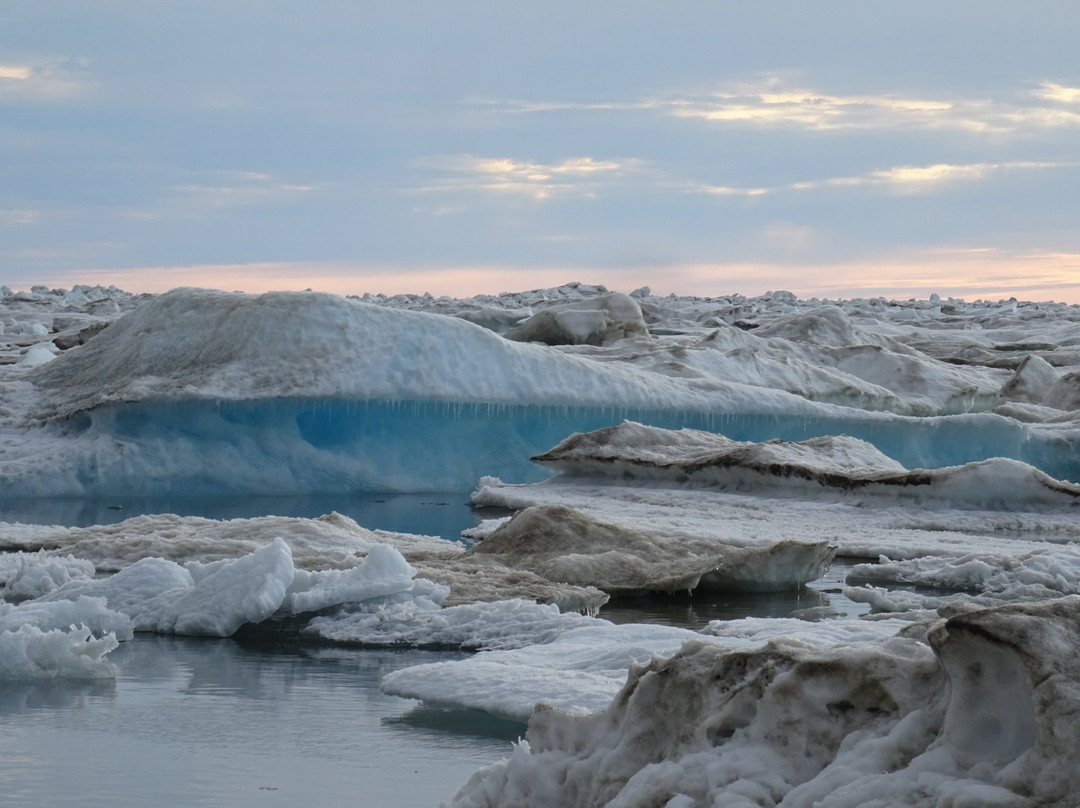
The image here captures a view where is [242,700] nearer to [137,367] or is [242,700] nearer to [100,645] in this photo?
[100,645]

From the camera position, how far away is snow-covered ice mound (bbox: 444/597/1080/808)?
239cm

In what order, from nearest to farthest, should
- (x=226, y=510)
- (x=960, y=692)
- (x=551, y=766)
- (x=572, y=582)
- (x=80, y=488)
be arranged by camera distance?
1. (x=960, y=692)
2. (x=551, y=766)
3. (x=572, y=582)
4. (x=226, y=510)
5. (x=80, y=488)

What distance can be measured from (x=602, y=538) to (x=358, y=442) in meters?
7.20

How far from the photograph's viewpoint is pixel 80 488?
538 inches

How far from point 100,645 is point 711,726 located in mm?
3043

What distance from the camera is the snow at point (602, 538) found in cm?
266

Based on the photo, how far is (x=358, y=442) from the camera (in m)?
14.7

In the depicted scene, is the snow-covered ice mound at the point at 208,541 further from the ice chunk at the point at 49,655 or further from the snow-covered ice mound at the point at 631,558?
the ice chunk at the point at 49,655

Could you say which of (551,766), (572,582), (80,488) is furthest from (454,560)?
(80,488)

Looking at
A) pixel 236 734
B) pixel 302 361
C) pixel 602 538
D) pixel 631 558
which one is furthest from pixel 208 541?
pixel 302 361

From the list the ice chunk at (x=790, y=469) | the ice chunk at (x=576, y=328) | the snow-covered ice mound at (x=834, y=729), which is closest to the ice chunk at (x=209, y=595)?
the snow-covered ice mound at (x=834, y=729)

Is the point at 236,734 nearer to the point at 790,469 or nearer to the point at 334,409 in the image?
the point at 790,469

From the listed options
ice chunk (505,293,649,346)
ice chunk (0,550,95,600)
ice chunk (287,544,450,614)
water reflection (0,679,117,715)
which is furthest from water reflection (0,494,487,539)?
ice chunk (505,293,649,346)

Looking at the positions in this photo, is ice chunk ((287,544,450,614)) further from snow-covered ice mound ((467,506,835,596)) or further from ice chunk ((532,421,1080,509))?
ice chunk ((532,421,1080,509))
